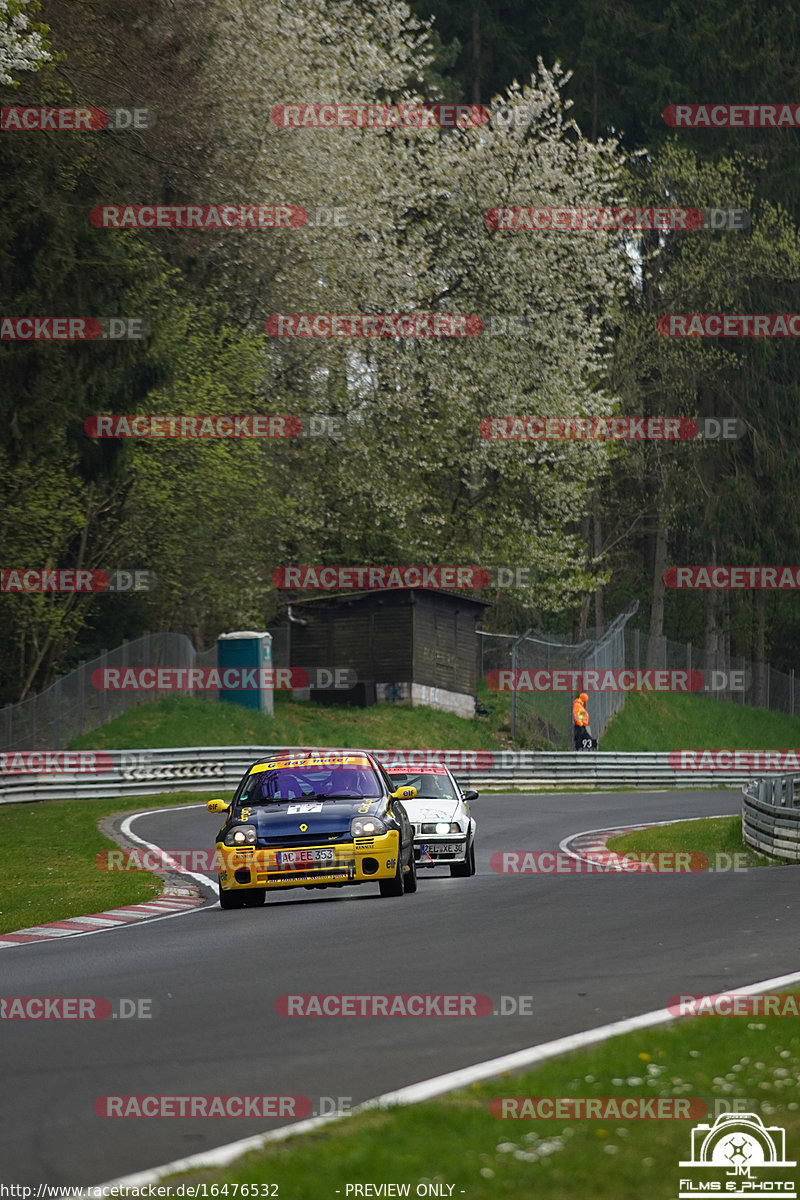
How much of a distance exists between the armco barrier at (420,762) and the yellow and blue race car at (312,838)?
17.7 metres

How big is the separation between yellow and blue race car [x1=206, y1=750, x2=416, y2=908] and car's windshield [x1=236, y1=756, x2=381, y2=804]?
1 cm

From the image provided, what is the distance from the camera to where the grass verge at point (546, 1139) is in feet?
19.3

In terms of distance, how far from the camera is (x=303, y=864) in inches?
Answer: 666

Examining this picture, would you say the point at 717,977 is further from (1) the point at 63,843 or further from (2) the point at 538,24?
(2) the point at 538,24

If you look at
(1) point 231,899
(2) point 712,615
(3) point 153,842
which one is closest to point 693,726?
(2) point 712,615

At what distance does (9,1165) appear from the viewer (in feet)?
21.4

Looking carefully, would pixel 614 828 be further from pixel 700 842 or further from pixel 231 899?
pixel 231 899

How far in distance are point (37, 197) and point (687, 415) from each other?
1557 inches

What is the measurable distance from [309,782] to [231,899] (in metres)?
1.42

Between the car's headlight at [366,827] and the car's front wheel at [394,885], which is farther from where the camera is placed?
the car's front wheel at [394,885]

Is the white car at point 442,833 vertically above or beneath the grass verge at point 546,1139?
beneath

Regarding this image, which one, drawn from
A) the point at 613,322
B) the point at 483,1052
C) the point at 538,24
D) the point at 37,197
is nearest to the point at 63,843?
the point at 37,197

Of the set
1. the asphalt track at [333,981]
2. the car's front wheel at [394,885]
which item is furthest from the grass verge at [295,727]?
the car's front wheel at [394,885]

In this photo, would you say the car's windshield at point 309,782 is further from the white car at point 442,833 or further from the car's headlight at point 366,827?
the white car at point 442,833
